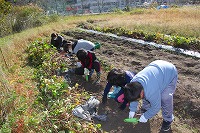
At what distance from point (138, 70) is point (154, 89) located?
2579 mm

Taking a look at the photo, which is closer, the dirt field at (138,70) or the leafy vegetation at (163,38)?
the dirt field at (138,70)

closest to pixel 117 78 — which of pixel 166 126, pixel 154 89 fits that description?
pixel 154 89

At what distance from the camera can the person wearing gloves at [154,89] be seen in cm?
248

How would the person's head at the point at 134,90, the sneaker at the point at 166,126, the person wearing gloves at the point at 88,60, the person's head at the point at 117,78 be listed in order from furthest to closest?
the person wearing gloves at the point at 88,60
the person's head at the point at 117,78
the sneaker at the point at 166,126
the person's head at the point at 134,90

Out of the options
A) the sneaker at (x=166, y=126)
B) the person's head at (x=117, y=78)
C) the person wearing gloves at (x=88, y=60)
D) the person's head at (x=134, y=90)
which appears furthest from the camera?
the person wearing gloves at (x=88, y=60)

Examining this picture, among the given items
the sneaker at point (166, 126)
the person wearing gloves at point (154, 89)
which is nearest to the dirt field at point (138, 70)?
the sneaker at point (166, 126)

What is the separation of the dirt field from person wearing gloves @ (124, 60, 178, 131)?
352mm

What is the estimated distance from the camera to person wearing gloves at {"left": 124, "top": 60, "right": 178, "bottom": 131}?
2.48 m

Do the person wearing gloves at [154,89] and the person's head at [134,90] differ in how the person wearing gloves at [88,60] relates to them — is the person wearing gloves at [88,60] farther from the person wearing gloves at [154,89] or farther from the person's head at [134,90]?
the person's head at [134,90]

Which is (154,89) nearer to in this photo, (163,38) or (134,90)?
(134,90)

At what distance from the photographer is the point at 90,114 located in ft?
11.8

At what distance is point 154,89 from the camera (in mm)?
2623

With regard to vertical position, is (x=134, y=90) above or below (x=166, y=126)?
above

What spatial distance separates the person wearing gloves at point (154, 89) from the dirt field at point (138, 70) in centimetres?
35
